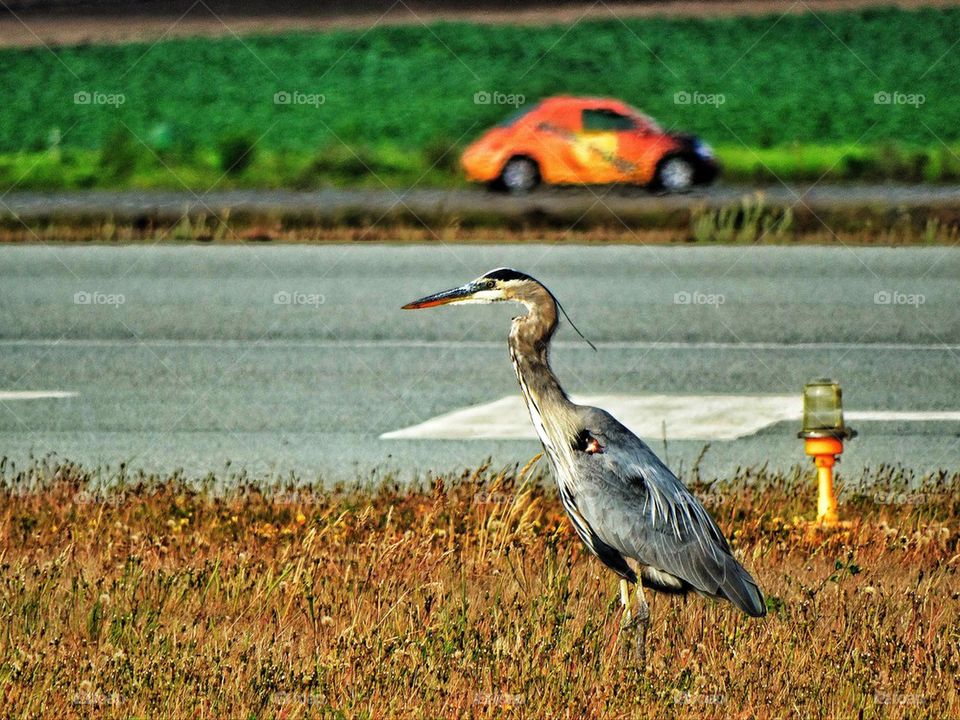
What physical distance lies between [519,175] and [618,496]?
51.0 feet

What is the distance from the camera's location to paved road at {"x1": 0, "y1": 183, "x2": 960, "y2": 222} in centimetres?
1791

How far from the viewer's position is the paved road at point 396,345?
8.44 meters

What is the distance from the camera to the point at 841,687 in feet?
14.7

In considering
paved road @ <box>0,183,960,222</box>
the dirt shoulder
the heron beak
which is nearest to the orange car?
paved road @ <box>0,183,960,222</box>

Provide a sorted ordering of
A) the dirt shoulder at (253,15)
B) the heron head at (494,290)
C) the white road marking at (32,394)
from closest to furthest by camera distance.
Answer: the heron head at (494,290), the white road marking at (32,394), the dirt shoulder at (253,15)

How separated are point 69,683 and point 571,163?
16339 mm

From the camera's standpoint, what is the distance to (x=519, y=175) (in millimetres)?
20125

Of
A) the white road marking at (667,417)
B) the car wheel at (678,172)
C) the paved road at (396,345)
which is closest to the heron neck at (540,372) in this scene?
the paved road at (396,345)

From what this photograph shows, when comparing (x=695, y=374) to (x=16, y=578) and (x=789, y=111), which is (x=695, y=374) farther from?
(x=789, y=111)

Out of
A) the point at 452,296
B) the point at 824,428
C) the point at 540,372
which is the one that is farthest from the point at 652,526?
the point at 824,428

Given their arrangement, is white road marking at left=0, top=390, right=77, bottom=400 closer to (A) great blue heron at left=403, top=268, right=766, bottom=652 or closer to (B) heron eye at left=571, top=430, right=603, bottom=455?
(A) great blue heron at left=403, top=268, right=766, bottom=652

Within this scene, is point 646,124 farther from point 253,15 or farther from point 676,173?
point 253,15

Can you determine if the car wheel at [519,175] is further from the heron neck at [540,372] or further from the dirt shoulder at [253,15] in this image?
the heron neck at [540,372]

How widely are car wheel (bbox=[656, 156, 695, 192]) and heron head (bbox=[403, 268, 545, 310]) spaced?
15.5 meters
